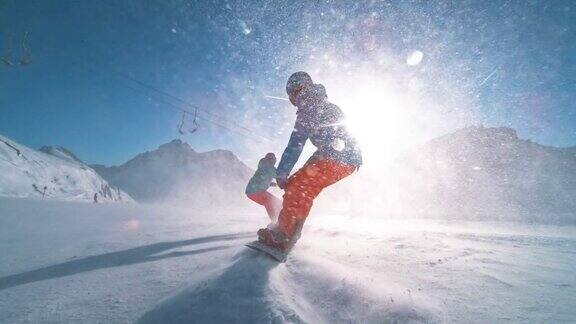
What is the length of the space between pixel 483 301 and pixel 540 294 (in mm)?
378

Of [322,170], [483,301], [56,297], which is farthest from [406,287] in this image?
[56,297]

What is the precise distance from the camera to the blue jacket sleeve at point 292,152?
2.87m

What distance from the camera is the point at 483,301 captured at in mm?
1585

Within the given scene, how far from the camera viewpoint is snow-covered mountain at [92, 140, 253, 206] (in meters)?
88.7

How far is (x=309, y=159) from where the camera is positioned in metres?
2.80

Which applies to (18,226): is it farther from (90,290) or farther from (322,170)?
(322,170)

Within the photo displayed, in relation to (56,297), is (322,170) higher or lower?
higher

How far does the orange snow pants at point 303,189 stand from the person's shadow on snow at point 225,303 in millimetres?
919

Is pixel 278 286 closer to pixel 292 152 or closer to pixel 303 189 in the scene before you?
pixel 303 189

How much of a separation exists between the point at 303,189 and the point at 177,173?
11663 cm

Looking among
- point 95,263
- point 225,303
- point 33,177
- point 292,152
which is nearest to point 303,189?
point 292,152

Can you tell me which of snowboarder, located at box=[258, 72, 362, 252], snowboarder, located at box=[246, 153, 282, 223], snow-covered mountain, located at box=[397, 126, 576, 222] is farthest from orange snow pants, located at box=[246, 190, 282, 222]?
snow-covered mountain, located at box=[397, 126, 576, 222]

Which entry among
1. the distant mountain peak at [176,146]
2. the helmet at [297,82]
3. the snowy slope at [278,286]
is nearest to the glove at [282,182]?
the snowy slope at [278,286]

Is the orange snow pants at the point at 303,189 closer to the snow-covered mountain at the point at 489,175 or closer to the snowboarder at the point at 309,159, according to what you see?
the snowboarder at the point at 309,159
